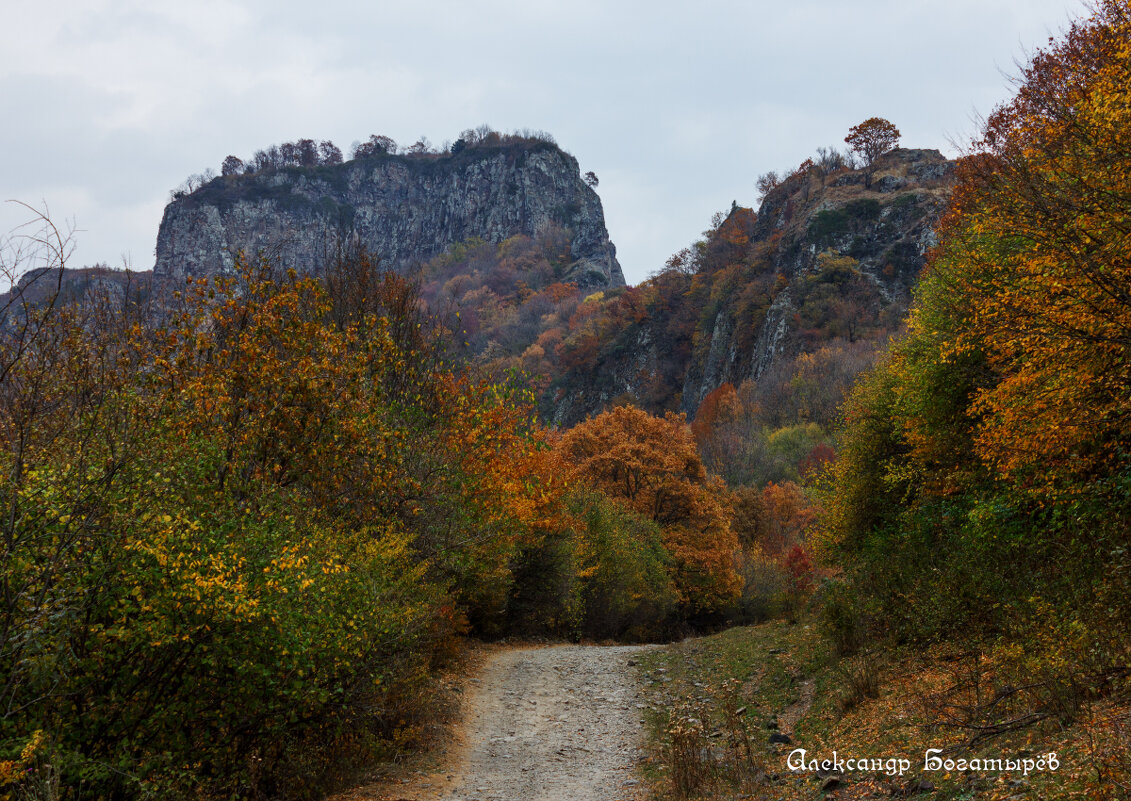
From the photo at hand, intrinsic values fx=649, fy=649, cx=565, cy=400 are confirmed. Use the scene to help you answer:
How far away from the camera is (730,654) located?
67.2 feet

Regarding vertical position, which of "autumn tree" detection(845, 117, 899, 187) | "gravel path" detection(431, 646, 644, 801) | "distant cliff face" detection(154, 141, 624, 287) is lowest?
"gravel path" detection(431, 646, 644, 801)

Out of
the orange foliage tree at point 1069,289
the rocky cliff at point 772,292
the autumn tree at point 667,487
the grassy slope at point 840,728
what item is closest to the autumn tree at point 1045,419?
the orange foliage tree at point 1069,289

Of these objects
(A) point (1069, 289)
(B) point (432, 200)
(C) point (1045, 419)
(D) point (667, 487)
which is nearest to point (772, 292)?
(D) point (667, 487)

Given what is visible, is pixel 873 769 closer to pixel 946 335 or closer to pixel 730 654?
pixel 946 335

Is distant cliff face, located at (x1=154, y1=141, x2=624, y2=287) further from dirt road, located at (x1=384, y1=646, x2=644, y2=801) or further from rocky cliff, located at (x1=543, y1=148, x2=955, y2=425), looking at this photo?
dirt road, located at (x1=384, y1=646, x2=644, y2=801)

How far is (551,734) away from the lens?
1283cm

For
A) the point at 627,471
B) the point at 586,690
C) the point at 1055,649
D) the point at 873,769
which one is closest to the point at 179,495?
the point at 873,769

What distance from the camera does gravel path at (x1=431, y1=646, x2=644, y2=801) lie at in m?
9.84

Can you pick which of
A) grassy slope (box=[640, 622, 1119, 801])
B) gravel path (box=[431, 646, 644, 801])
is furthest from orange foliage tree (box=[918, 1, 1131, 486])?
gravel path (box=[431, 646, 644, 801])

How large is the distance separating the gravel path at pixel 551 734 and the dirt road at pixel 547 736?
15 mm

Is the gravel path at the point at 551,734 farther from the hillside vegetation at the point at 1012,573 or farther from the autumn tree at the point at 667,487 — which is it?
the autumn tree at the point at 667,487

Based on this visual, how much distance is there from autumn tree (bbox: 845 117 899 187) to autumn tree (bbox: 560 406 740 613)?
245 feet

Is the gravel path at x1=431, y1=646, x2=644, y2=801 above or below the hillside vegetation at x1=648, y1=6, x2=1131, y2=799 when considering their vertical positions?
below

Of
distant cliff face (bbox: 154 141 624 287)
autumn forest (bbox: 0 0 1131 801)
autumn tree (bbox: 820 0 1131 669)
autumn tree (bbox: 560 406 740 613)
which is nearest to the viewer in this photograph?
autumn forest (bbox: 0 0 1131 801)
